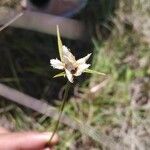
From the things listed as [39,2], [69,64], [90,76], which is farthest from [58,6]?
[69,64]

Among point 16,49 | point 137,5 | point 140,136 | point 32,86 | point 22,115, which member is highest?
point 137,5

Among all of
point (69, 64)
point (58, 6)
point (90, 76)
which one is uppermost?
point (58, 6)

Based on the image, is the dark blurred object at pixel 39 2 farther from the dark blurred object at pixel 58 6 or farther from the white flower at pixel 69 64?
the white flower at pixel 69 64

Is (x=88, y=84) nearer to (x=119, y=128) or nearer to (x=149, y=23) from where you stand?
(x=119, y=128)

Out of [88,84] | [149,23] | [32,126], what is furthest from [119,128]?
[149,23]

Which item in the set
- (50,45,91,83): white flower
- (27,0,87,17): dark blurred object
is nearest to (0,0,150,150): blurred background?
(27,0,87,17): dark blurred object

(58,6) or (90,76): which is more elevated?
(58,6)

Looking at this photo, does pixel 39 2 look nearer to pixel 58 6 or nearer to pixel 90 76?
pixel 58 6

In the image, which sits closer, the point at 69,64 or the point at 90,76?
the point at 69,64
